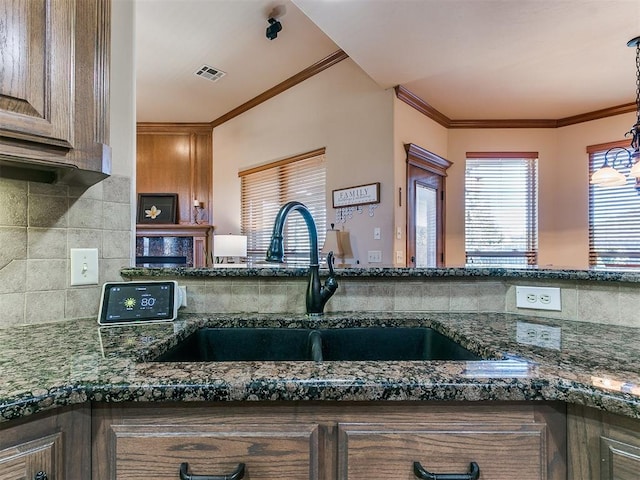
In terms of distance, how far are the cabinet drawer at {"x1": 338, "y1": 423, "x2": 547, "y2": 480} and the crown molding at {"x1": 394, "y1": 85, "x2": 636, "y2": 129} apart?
11.1 ft

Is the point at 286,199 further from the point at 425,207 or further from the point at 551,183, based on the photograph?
the point at 551,183

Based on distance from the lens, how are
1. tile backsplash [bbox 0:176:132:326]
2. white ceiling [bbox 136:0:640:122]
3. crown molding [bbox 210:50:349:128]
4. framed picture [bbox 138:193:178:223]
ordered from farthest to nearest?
framed picture [bbox 138:193:178:223], crown molding [bbox 210:50:349:128], white ceiling [bbox 136:0:640:122], tile backsplash [bbox 0:176:132:326]

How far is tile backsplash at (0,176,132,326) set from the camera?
0.96 m

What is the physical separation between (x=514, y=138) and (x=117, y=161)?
182 inches

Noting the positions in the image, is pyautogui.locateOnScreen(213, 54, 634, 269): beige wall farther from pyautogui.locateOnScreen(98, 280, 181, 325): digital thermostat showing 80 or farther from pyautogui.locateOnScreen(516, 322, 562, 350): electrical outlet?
pyautogui.locateOnScreen(98, 280, 181, 325): digital thermostat showing 80

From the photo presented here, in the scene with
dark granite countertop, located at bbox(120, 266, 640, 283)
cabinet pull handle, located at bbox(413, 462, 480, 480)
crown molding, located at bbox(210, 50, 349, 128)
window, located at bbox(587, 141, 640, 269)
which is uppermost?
crown molding, located at bbox(210, 50, 349, 128)

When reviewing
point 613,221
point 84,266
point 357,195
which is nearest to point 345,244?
point 357,195

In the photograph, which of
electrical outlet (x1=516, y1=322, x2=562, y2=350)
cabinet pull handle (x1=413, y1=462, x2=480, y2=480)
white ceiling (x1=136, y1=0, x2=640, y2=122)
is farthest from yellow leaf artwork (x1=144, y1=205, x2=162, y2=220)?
cabinet pull handle (x1=413, y1=462, x2=480, y2=480)

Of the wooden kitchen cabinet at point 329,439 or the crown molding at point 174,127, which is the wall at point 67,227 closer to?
the wooden kitchen cabinet at point 329,439

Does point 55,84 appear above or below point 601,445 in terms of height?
above

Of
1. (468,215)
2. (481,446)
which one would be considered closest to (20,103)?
(481,446)

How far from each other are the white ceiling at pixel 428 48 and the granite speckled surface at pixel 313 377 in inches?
87.5

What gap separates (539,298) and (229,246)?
3.64 m

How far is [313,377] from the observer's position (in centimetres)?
60
